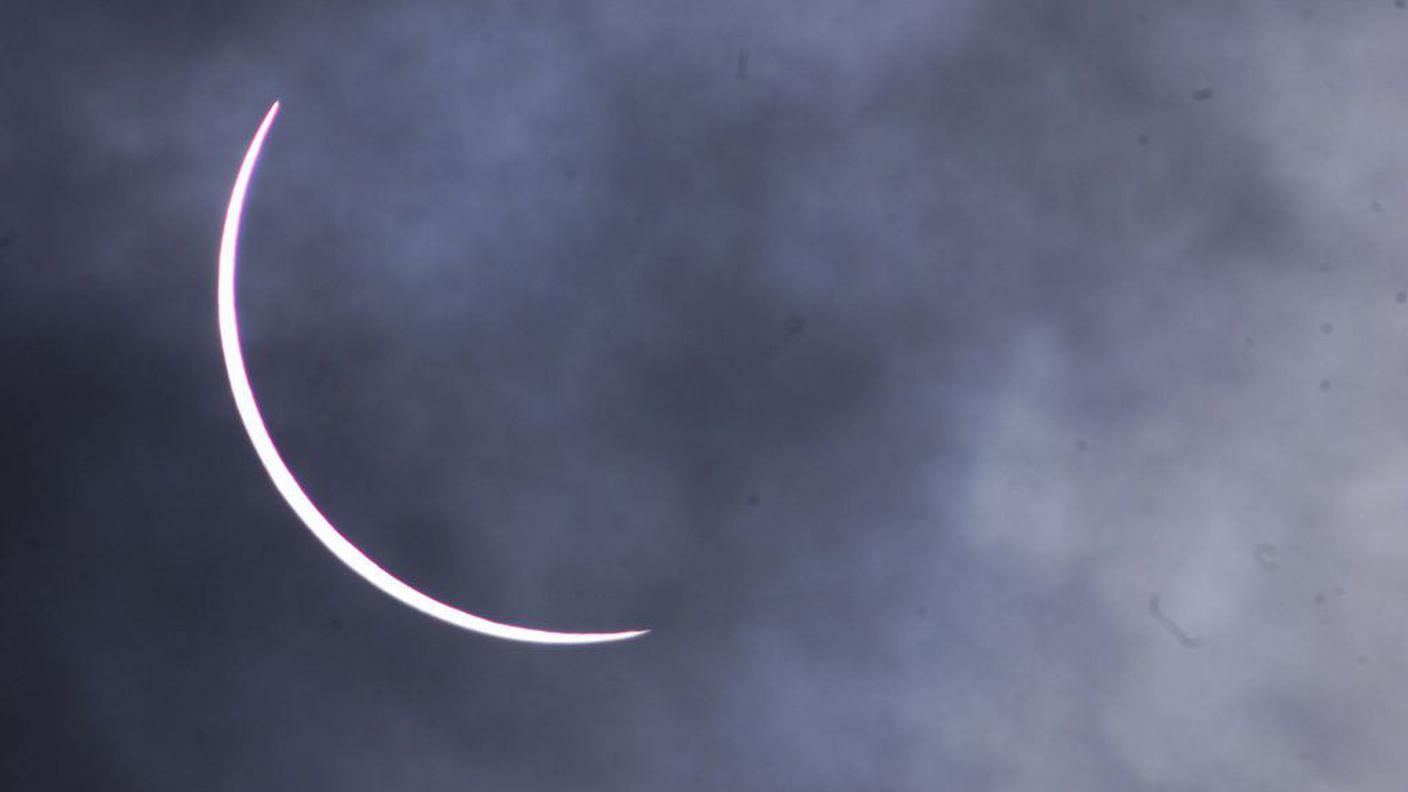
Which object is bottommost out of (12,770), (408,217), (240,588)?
(12,770)

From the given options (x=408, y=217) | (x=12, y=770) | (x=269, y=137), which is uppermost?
(x=269, y=137)

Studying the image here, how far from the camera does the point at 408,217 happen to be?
16.4ft

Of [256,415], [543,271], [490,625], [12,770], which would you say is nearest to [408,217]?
[543,271]

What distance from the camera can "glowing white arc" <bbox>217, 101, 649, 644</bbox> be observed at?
5000 mm

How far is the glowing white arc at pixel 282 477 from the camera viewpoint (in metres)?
5.00

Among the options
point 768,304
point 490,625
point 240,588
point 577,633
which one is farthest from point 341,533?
point 768,304

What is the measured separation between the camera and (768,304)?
5.16m

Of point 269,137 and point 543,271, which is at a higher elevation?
point 269,137

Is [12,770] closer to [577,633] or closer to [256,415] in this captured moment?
[256,415]

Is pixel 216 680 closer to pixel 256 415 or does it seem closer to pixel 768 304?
pixel 256 415

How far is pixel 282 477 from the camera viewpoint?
16.9 ft

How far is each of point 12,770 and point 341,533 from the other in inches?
101

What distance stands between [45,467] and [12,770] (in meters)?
1.89

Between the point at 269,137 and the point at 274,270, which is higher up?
the point at 269,137
